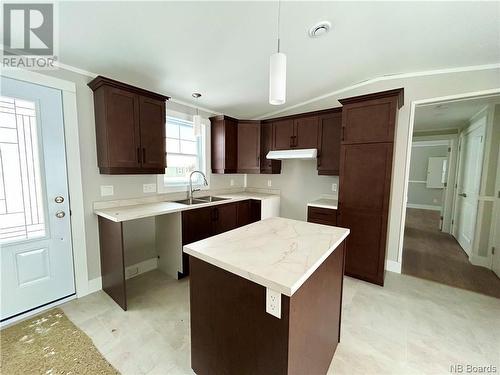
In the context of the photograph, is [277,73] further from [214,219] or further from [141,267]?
[141,267]

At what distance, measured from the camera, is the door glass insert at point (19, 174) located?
175cm

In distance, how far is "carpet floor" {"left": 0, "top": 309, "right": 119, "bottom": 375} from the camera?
144 centimetres

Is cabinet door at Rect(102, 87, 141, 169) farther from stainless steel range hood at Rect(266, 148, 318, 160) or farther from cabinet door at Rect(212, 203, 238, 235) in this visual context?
stainless steel range hood at Rect(266, 148, 318, 160)

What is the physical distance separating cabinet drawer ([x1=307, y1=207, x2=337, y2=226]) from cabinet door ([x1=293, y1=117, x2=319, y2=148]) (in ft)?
3.26

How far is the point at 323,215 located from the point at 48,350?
3048mm

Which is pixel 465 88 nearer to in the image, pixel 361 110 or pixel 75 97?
pixel 361 110

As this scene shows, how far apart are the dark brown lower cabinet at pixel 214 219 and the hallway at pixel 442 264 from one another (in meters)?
2.45

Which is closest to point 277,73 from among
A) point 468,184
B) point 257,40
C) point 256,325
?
point 257,40

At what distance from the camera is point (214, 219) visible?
9.83 ft

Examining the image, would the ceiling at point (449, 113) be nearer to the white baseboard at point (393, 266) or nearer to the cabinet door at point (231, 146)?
the white baseboard at point (393, 266)

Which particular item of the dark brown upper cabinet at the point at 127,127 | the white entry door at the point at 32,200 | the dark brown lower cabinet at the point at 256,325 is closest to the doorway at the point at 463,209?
the dark brown lower cabinet at the point at 256,325

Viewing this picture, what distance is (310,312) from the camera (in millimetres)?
1097

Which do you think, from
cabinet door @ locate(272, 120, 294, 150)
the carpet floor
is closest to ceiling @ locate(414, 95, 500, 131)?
cabinet door @ locate(272, 120, 294, 150)

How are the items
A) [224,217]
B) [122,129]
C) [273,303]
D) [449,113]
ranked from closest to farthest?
[273,303]
[122,129]
[224,217]
[449,113]
